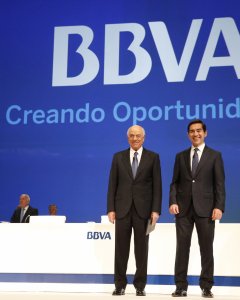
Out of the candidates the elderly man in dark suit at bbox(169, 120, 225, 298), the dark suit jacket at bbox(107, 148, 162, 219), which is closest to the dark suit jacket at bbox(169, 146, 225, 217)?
the elderly man in dark suit at bbox(169, 120, 225, 298)

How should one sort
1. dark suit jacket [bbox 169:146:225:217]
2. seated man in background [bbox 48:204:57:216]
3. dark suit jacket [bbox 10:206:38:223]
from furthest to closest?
seated man in background [bbox 48:204:57:216] → dark suit jacket [bbox 10:206:38:223] → dark suit jacket [bbox 169:146:225:217]

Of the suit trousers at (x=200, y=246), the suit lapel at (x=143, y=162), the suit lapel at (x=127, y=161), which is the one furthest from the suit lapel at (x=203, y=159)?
the suit lapel at (x=127, y=161)

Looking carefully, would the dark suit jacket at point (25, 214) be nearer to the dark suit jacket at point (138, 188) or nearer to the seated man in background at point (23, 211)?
the seated man in background at point (23, 211)

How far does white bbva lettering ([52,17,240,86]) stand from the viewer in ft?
23.2

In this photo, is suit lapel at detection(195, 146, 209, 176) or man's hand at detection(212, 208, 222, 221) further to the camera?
suit lapel at detection(195, 146, 209, 176)

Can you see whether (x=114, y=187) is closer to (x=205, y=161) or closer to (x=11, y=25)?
(x=205, y=161)

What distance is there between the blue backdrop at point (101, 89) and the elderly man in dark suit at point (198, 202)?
3.31m

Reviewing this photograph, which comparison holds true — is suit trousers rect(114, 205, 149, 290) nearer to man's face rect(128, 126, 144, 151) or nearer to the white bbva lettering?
man's face rect(128, 126, 144, 151)

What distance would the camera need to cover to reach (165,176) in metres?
7.21

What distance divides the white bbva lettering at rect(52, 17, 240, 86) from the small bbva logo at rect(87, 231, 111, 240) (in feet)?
9.91

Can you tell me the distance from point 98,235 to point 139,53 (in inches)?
129

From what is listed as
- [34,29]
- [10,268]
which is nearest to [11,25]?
[34,29]

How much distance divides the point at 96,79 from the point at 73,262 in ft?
10.9

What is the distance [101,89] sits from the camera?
7.44 m
